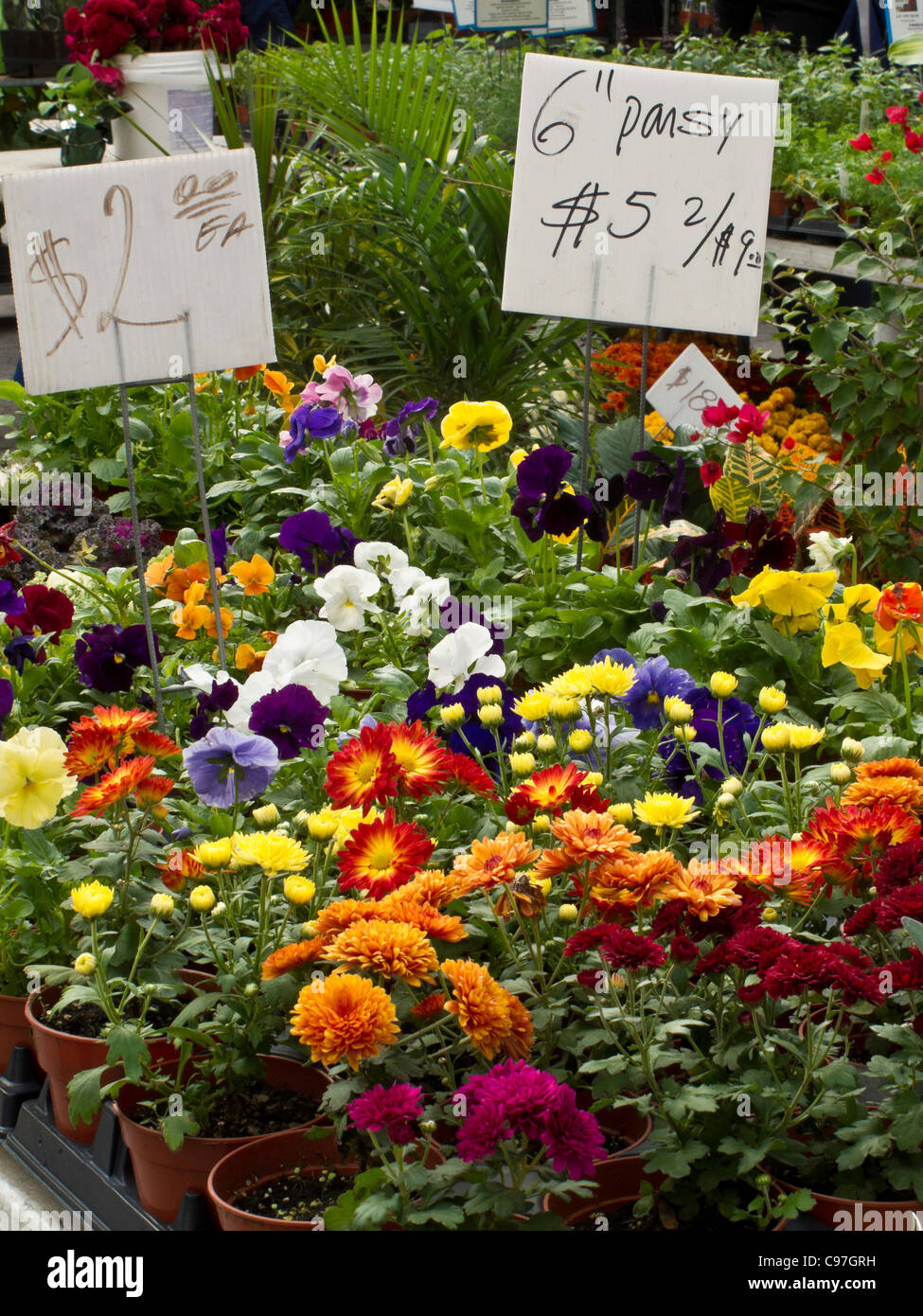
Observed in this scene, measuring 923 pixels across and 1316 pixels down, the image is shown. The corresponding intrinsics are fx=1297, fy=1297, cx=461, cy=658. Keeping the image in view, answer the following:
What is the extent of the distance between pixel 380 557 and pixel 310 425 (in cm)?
65

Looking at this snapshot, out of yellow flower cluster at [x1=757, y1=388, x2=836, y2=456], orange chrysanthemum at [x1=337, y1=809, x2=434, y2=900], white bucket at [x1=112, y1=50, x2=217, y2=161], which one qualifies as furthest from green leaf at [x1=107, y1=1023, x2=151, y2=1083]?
white bucket at [x1=112, y1=50, x2=217, y2=161]

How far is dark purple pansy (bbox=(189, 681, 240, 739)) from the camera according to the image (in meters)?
1.46

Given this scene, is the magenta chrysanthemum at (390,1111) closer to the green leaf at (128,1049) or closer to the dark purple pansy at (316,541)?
the green leaf at (128,1049)

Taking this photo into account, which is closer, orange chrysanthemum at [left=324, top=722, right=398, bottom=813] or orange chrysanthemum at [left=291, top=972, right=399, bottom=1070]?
orange chrysanthemum at [left=291, top=972, right=399, bottom=1070]

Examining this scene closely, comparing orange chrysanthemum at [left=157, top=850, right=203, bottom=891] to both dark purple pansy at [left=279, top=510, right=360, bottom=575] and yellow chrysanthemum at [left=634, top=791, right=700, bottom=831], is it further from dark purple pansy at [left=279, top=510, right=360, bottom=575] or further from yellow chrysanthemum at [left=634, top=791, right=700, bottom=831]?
dark purple pansy at [left=279, top=510, right=360, bottom=575]

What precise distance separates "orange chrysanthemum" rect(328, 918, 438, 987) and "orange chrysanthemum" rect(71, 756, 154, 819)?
36 cm

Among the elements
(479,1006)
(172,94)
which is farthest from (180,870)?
(172,94)

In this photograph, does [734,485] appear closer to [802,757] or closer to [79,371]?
[802,757]

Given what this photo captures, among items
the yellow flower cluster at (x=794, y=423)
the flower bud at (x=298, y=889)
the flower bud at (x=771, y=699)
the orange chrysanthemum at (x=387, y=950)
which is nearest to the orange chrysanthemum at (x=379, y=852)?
the flower bud at (x=298, y=889)

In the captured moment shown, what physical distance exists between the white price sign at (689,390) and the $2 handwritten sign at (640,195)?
0.62 metres

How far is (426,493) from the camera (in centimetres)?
230

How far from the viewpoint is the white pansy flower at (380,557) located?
1869 mm

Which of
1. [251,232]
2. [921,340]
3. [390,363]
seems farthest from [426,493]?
[390,363]
